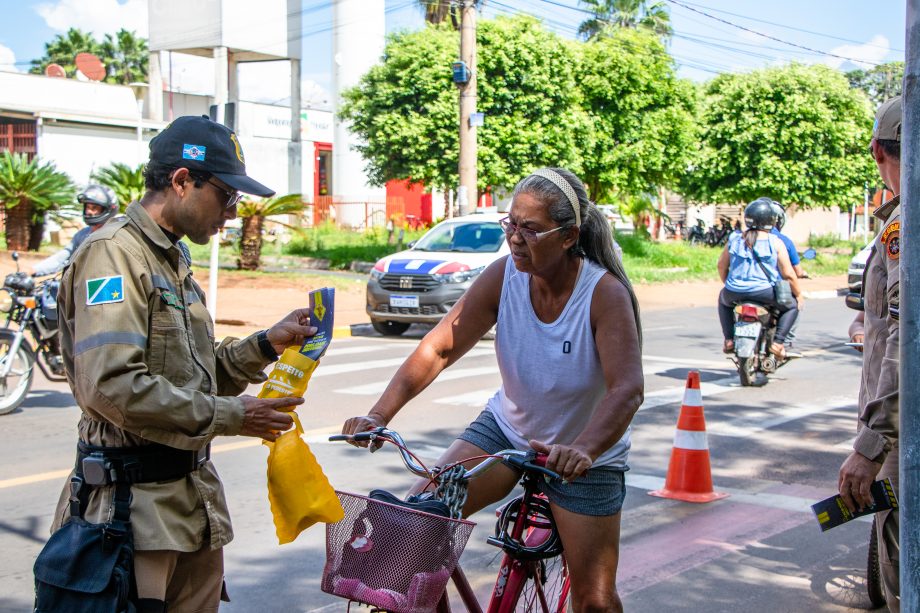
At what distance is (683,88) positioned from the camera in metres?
31.7

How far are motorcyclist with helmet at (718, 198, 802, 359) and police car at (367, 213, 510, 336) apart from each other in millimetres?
3969

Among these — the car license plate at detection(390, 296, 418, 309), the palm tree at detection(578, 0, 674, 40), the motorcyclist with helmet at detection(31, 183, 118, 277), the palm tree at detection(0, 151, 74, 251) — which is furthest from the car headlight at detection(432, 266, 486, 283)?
the palm tree at detection(578, 0, 674, 40)

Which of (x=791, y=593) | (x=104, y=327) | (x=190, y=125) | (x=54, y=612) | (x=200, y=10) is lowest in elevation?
(x=791, y=593)

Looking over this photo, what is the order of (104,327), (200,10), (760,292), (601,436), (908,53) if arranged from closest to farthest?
1. (908,53)
2. (104,327)
3. (601,436)
4. (760,292)
5. (200,10)

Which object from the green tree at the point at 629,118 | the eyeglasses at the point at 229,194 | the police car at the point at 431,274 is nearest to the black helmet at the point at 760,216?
the police car at the point at 431,274

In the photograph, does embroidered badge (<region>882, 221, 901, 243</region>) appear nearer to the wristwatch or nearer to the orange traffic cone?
the wristwatch

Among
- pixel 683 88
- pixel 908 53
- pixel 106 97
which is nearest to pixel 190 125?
pixel 908 53

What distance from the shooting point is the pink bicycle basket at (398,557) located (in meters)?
2.54

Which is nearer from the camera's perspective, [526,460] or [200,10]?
[526,460]

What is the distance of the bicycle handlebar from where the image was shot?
2.99 m

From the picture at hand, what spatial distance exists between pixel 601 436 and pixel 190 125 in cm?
152

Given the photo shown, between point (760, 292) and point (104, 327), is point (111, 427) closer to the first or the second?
point (104, 327)

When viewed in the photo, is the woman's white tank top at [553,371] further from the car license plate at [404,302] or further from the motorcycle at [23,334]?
the car license plate at [404,302]

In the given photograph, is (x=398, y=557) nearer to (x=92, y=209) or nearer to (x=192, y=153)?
(x=192, y=153)
